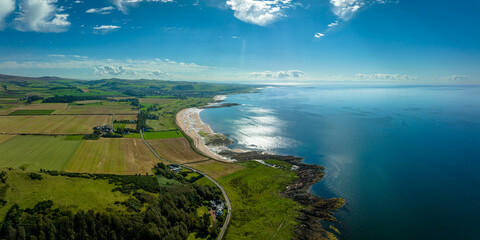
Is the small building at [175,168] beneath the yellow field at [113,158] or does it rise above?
beneath

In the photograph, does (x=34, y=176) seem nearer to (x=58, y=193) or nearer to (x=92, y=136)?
(x=58, y=193)

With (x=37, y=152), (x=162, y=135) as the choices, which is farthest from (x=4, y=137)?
(x=162, y=135)

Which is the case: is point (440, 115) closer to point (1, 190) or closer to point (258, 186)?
point (258, 186)

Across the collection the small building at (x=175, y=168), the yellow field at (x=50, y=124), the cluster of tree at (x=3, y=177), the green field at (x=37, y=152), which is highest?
the cluster of tree at (x=3, y=177)

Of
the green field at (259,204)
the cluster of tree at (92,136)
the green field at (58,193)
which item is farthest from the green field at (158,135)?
the green field at (58,193)

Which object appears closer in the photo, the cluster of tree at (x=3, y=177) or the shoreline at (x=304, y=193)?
the cluster of tree at (x=3, y=177)

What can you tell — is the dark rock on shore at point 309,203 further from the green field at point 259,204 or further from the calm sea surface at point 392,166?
the calm sea surface at point 392,166

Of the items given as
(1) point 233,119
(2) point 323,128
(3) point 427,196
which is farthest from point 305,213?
(1) point 233,119
